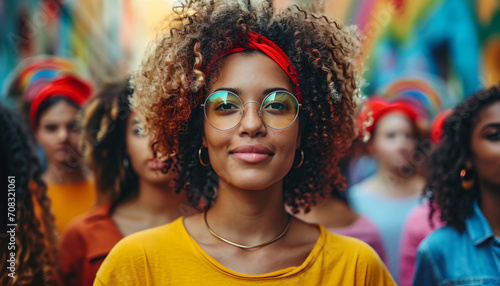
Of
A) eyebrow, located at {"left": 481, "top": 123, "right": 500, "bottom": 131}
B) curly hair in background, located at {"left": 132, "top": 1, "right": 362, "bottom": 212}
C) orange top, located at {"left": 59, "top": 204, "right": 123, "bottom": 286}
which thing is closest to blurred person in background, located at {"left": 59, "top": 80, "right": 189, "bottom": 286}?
orange top, located at {"left": 59, "top": 204, "right": 123, "bottom": 286}

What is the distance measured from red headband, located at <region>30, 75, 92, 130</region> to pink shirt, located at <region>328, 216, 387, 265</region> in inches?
83.2

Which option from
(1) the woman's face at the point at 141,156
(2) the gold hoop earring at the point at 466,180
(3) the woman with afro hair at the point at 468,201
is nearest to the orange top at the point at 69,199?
(1) the woman's face at the point at 141,156

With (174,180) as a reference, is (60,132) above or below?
above

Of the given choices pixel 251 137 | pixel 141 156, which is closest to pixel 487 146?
pixel 251 137

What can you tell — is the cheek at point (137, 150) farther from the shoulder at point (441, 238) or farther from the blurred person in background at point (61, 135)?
the shoulder at point (441, 238)

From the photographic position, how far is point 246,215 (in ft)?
6.37

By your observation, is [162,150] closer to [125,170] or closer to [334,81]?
[334,81]

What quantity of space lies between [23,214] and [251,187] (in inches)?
48.8

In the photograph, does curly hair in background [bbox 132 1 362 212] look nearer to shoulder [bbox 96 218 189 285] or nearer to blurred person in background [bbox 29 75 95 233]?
shoulder [bbox 96 218 189 285]

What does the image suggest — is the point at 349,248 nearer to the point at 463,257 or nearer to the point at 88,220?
the point at 463,257

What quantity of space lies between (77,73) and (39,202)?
1.98 meters

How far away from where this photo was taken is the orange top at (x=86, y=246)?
277 centimetres

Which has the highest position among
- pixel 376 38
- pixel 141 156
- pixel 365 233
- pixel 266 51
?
pixel 376 38

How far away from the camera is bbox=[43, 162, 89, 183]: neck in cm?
372
